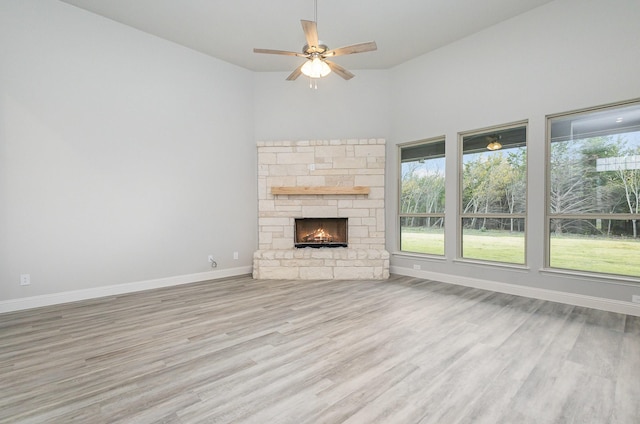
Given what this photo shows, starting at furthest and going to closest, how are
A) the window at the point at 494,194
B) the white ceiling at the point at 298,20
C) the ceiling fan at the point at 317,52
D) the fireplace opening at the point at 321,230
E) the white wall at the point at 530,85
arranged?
the fireplace opening at the point at 321,230 → the window at the point at 494,194 → the white ceiling at the point at 298,20 → the white wall at the point at 530,85 → the ceiling fan at the point at 317,52

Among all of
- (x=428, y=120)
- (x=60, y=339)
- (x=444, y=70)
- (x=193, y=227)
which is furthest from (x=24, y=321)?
(x=444, y=70)

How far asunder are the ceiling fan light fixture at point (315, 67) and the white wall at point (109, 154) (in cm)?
242

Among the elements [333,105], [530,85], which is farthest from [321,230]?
[530,85]

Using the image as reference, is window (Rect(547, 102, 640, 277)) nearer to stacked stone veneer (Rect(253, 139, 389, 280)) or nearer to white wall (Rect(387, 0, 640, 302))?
white wall (Rect(387, 0, 640, 302))

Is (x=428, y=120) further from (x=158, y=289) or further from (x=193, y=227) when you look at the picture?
(x=158, y=289)

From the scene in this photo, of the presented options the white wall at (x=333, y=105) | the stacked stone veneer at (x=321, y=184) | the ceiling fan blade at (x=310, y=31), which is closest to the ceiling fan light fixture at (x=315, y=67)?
the ceiling fan blade at (x=310, y=31)

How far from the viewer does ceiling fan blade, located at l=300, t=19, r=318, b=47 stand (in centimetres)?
260

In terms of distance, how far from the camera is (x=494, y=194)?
431 centimetres

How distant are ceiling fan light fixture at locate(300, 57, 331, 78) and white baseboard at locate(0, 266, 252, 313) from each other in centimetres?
352

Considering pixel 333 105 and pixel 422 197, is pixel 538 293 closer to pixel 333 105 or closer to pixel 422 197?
pixel 422 197

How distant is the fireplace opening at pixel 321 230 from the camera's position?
5350 millimetres

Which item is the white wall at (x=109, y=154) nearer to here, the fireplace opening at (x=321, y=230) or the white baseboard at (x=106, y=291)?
the white baseboard at (x=106, y=291)

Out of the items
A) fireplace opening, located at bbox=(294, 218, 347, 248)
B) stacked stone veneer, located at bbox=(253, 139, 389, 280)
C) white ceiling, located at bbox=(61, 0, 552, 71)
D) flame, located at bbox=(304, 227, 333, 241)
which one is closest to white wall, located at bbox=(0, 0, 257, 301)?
white ceiling, located at bbox=(61, 0, 552, 71)

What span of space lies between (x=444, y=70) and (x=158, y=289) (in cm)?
558
